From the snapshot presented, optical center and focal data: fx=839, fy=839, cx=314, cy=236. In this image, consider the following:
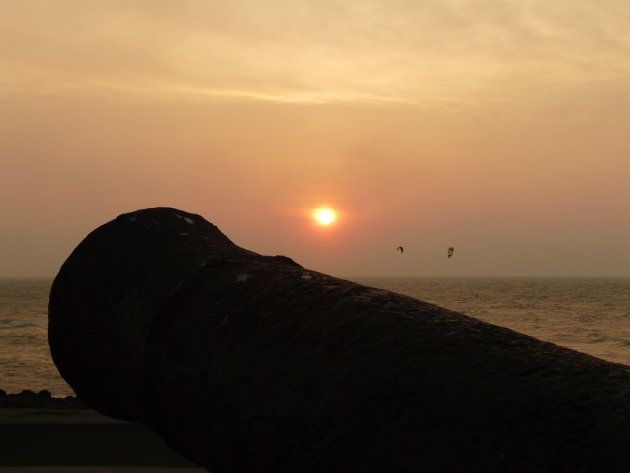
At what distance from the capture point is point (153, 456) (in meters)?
7.64

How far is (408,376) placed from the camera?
7.72ft

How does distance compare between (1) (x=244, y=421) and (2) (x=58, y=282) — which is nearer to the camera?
(1) (x=244, y=421)

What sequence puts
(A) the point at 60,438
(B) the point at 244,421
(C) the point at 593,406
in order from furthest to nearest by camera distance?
1. (A) the point at 60,438
2. (B) the point at 244,421
3. (C) the point at 593,406

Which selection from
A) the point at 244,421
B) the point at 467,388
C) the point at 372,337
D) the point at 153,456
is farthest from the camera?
the point at 153,456

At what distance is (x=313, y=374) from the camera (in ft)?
8.39

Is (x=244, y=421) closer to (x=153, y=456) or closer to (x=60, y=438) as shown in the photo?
(x=153, y=456)

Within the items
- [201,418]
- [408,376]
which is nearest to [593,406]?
[408,376]

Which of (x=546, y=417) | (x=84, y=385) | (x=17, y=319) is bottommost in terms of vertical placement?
(x=17, y=319)

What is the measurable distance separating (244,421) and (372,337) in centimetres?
53

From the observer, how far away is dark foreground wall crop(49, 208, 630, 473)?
212 cm

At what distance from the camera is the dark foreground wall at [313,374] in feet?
6.96

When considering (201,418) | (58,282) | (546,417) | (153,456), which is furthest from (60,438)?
(546,417)

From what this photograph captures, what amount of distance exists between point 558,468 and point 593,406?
0.71 feet

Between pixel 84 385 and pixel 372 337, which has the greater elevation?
pixel 372 337
